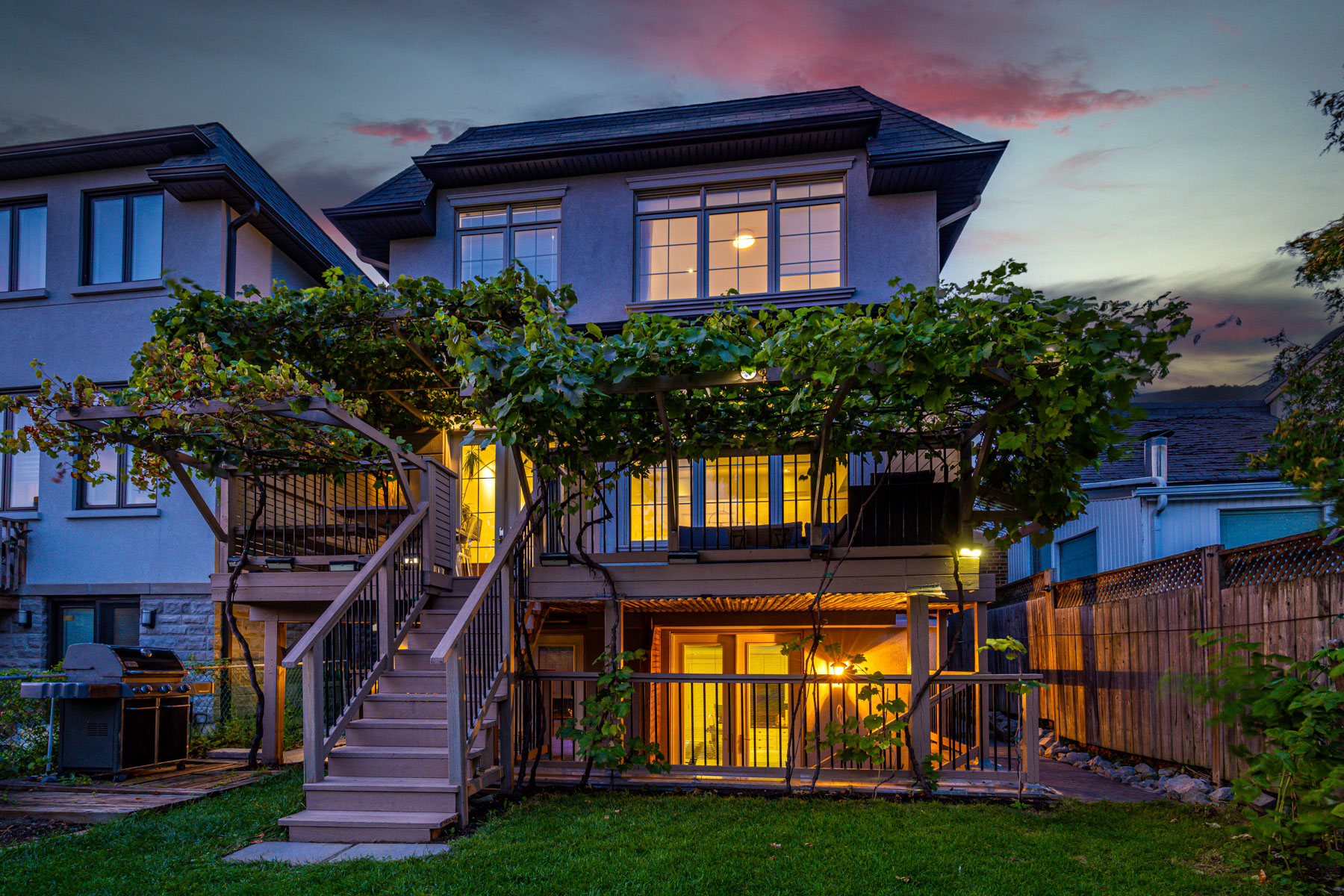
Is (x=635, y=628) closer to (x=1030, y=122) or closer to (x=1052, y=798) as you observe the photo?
(x=1052, y=798)

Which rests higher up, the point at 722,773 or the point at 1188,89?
the point at 1188,89

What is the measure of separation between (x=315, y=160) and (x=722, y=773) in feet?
41.9

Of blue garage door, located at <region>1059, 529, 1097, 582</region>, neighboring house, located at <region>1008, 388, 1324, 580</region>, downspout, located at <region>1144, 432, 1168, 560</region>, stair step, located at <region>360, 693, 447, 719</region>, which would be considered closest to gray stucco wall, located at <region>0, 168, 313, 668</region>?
stair step, located at <region>360, 693, 447, 719</region>

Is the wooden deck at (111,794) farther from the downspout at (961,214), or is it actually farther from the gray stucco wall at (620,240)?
the downspout at (961,214)

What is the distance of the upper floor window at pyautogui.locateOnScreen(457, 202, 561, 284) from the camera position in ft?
35.8

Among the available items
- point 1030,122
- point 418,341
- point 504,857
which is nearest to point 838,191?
point 1030,122

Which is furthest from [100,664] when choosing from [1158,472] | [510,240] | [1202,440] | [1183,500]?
[1202,440]

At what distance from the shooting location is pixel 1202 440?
16250 millimetres

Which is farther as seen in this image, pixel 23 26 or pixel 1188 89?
pixel 23 26

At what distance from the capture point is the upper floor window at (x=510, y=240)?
10906 mm

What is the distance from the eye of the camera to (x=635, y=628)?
32.4ft

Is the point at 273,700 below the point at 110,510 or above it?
below

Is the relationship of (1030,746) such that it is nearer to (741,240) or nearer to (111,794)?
(741,240)

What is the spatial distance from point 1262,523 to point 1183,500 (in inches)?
49.2
